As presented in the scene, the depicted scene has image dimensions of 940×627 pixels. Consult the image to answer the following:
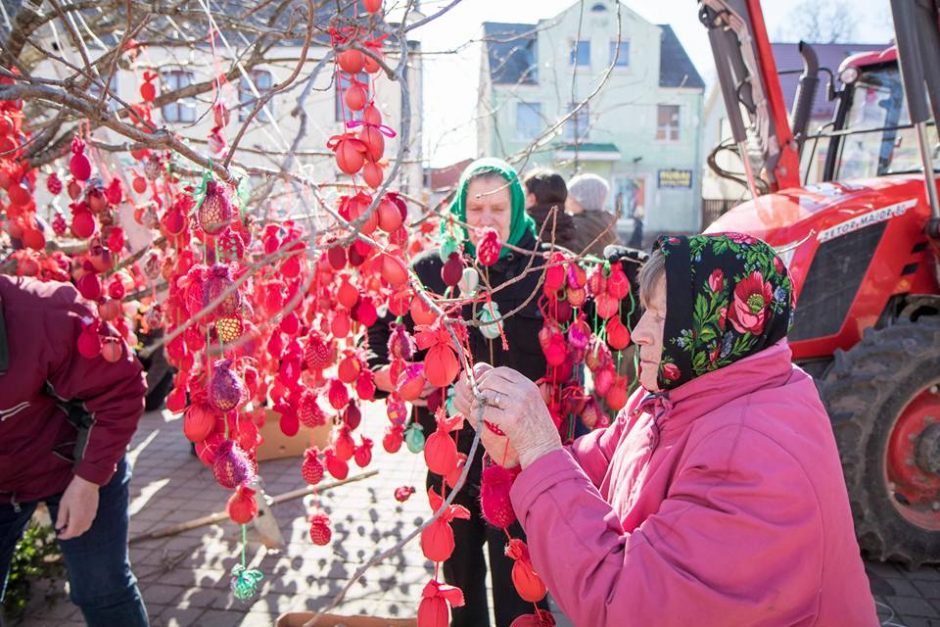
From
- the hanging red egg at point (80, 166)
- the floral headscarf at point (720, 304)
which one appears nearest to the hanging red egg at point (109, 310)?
the hanging red egg at point (80, 166)

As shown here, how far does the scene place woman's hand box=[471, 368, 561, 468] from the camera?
1322 mm

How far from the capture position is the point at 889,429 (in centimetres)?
311

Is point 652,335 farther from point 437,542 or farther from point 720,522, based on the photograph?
point 437,542

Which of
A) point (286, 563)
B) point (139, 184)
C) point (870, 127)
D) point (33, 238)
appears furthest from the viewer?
point (870, 127)

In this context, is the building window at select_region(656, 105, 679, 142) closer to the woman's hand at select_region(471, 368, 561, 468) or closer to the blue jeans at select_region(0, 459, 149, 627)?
the blue jeans at select_region(0, 459, 149, 627)

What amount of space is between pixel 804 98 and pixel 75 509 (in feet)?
14.3

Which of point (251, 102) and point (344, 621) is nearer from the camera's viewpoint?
point (251, 102)

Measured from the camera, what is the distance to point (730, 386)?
1318mm

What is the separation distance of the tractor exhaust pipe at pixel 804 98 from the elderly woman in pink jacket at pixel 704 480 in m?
3.02

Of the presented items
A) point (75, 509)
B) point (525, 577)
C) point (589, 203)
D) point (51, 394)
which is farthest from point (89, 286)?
point (589, 203)

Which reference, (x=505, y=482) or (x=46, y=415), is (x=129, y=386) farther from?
(x=505, y=482)

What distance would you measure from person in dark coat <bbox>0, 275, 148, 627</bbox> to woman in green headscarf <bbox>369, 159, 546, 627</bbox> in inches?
36.0

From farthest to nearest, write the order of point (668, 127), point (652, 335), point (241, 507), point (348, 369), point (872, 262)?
point (668, 127)
point (872, 262)
point (348, 369)
point (241, 507)
point (652, 335)

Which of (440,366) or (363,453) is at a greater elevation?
(440,366)
